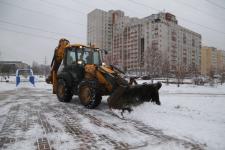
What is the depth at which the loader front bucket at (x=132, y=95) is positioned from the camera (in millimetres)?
8023

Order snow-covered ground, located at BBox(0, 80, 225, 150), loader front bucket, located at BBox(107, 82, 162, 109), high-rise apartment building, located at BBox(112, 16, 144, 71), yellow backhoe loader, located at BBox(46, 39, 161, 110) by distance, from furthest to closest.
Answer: high-rise apartment building, located at BBox(112, 16, 144, 71), yellow backhoe loader, located at BBox(46, 39, 161, 110), loader front bucket, located at BBox(107, 82, 162, 109), snow-covered ground, located at BBox(0, 80, 225, 150)

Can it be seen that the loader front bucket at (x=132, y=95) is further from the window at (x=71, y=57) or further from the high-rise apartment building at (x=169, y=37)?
the high-rise apartment building at (x=169, y=37)

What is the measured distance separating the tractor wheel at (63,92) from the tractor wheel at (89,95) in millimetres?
1606

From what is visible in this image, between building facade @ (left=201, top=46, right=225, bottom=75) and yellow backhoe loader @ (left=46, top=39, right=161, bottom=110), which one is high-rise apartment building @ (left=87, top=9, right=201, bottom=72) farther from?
yellow backhoe loader @ (left=46, top=39, right=161, bottom=110)

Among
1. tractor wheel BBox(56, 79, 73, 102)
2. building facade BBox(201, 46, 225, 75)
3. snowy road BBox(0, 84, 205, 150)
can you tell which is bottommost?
snowy road BBox(0, 84, 205, 150)

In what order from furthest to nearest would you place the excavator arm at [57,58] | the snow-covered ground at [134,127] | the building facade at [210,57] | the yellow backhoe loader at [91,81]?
the building facade at [210,57], the excavator arm at [57,58], the yellow backhoe loader at [91,81], the snow-covered ground at [134,127]

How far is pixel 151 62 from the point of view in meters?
A: 52.8

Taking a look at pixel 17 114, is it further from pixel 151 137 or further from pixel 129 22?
pixel 129 22

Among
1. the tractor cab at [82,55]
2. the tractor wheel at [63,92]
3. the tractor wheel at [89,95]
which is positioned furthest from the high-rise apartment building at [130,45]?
the tractor wheel at [89,95]

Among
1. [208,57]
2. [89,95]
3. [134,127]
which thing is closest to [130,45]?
[208,57]

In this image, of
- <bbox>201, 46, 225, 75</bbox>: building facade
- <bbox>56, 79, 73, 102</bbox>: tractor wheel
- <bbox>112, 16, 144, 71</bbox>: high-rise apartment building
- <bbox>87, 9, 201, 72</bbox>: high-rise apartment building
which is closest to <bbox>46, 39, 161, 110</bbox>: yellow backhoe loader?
<bbox>56, 79, 73, 102</bbox>: tractor wheel

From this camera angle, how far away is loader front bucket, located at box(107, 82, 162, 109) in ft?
26.3

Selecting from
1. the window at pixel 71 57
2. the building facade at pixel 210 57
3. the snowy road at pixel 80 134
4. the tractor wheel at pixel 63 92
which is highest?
the building facade at pixel 210 57

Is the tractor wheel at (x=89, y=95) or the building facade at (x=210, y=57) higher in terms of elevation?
the building facade at (x=210, y=57)
